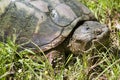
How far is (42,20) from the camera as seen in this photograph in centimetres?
382

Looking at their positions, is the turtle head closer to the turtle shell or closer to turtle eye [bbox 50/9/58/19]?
the turtle shell

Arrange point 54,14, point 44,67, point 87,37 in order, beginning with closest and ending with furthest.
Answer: point 44,67 → point 87,37 → point 54,14

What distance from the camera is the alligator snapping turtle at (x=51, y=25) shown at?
3.76m

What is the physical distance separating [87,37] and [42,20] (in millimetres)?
503

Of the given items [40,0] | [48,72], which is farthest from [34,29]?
[48,72]

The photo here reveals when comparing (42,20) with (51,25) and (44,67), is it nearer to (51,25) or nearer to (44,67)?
(51,25)

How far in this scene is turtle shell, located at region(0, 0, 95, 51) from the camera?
3.77 metres

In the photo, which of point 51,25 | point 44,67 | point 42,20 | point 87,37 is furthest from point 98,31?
point 44,67

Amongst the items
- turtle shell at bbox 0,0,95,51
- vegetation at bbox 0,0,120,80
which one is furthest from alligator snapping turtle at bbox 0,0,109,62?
vegetation at bbox 0,0,120,80

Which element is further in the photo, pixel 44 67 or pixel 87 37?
pixel 87 37

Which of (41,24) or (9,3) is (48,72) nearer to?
(41,24)

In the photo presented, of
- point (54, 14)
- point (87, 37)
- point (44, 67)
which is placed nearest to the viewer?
point (44, 67)

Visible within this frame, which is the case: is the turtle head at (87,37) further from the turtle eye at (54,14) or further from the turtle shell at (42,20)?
the turtle eye at (54,14)

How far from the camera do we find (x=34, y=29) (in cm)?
383
